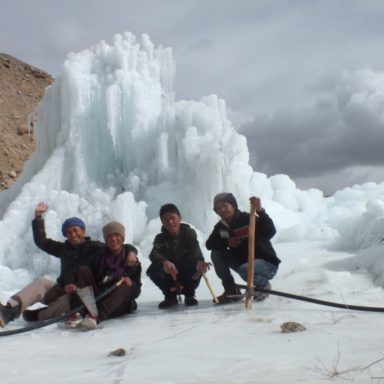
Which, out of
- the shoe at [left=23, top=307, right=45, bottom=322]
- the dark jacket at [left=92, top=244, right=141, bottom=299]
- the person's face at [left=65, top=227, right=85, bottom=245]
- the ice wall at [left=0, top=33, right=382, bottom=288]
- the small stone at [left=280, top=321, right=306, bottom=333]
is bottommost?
the small stone at [left=280, top=321, right=306, bottom=333]

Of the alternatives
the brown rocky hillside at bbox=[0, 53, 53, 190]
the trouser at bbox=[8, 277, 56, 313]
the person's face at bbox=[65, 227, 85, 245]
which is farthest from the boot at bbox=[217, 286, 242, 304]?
the brown rocky hillside at bbox=[0, 53, 53, 190]

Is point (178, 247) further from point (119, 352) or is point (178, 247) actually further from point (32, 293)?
point (119, 352)

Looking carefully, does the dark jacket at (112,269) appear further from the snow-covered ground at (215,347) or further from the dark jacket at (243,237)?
the dark jacket at (243,237)

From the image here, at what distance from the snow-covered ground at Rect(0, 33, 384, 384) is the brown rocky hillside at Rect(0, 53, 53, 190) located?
9845 millimetres

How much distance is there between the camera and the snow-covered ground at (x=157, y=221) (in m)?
3.29

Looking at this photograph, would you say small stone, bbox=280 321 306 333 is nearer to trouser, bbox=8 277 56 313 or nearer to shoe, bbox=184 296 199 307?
shoe, bbox=184 296 199 307

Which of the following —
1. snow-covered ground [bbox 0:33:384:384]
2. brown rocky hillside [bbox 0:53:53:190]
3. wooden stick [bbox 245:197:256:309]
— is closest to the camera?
snow-covered ground [bbox 0:33:384:384]

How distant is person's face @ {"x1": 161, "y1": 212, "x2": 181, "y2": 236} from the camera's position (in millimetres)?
5435

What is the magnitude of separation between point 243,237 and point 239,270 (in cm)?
35

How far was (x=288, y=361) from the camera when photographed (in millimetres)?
2848

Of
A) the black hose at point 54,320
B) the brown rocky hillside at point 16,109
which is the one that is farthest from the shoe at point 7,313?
the brown rocky hillside at point 16,109

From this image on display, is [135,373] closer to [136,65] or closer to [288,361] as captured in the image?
[288,361]

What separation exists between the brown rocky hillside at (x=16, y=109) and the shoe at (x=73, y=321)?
15898 mm

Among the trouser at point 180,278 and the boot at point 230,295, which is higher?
the trouser at point 180,278
